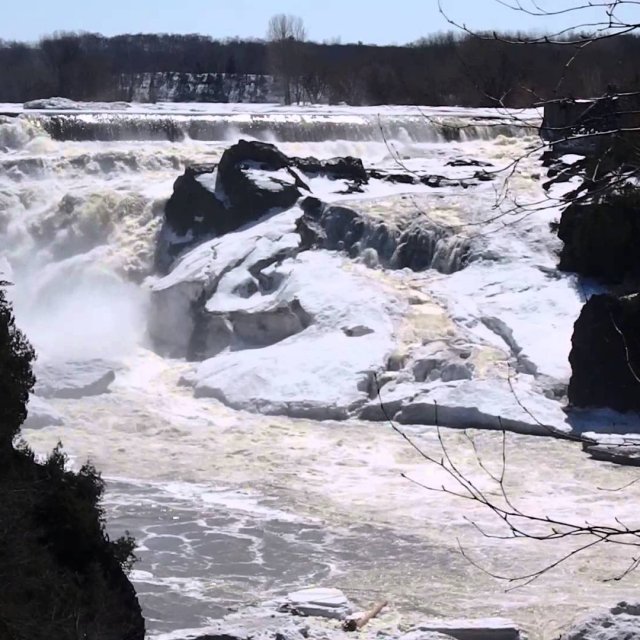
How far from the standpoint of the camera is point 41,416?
17797 mm

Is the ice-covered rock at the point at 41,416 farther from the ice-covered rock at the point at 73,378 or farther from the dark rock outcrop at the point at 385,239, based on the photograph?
the dark rock outcrop at the point at 385,239

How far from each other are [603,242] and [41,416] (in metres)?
9.82

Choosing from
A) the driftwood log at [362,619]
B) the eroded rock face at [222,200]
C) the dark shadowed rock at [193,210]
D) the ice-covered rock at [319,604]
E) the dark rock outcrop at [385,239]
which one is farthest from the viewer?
the dark shadowed rock at [193,210]

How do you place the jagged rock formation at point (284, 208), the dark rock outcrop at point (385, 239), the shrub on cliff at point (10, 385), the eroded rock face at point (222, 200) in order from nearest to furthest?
the shrub on cliff at point (10, 385), the dark rock outcrop at point (385, 239), the jagged rock formation at point (284, 208), the eroded rock face at point (222, 200)

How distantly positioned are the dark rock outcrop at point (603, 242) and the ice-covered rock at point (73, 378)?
8.03 m

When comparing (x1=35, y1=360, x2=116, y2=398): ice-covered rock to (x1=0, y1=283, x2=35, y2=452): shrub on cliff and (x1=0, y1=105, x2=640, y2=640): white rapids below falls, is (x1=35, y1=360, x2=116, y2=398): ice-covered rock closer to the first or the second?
(x1=0, y1=105, x2=640, y2=640): white rapids below falls

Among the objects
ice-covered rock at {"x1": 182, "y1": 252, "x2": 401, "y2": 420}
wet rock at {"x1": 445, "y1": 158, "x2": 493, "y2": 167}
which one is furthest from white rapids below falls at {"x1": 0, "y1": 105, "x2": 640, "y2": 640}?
wet rock at {"x1": 445, "y1": 158, "x2": 493, "y2": 167}

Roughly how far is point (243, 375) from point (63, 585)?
1305 cm

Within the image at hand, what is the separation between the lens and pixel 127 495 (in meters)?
14.7

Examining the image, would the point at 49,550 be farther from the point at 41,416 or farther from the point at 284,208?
the point at 284,208

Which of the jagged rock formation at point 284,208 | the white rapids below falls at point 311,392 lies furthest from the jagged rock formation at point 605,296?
the jagged rock formation at point 284,208

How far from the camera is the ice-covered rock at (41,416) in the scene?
1761 centimetres

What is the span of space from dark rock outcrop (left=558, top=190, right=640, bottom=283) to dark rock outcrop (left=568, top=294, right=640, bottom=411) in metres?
2.81

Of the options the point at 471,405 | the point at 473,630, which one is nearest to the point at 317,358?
the point at 471,405
